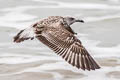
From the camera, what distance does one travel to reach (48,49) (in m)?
13.4

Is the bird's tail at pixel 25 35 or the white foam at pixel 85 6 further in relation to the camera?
the white foam at pixel 85 6

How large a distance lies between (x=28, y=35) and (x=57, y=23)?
2.01 feet

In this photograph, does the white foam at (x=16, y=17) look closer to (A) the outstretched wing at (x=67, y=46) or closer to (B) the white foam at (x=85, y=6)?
(B) the white foam at (x=85, y=6)

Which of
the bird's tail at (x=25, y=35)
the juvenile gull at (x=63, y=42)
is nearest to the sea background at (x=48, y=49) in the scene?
the bird's tail at (x=25, y=35)

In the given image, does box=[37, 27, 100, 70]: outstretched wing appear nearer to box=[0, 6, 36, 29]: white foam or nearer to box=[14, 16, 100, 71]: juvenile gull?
box=[14, 16, 100, 71]: juvenile gull

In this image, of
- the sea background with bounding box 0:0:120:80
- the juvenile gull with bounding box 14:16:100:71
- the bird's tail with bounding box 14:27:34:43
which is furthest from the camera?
the sea background with bounding box 0:0:120:80

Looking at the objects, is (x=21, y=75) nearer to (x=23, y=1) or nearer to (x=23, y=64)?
(x=23, y=64)

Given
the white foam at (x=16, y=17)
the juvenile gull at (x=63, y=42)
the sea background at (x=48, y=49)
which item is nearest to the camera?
the juvenile gull at (x=63, y=42)

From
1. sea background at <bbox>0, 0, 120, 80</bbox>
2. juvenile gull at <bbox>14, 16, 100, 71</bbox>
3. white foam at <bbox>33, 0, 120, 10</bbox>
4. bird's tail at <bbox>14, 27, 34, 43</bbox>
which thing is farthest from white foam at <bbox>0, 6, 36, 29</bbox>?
juvenile gull at <bbox>14, 16, 100, 71</bbox>

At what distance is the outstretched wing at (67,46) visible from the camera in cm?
1048

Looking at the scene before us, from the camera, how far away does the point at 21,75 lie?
11.6 meters

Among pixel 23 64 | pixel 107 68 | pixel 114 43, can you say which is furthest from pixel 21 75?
pixel 114 43

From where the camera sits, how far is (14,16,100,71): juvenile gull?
34.2 ft

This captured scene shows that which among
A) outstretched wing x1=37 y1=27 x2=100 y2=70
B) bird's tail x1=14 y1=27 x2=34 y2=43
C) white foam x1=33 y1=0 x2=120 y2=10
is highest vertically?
white foam x1=33 y1=0 x2=120 y2=10
